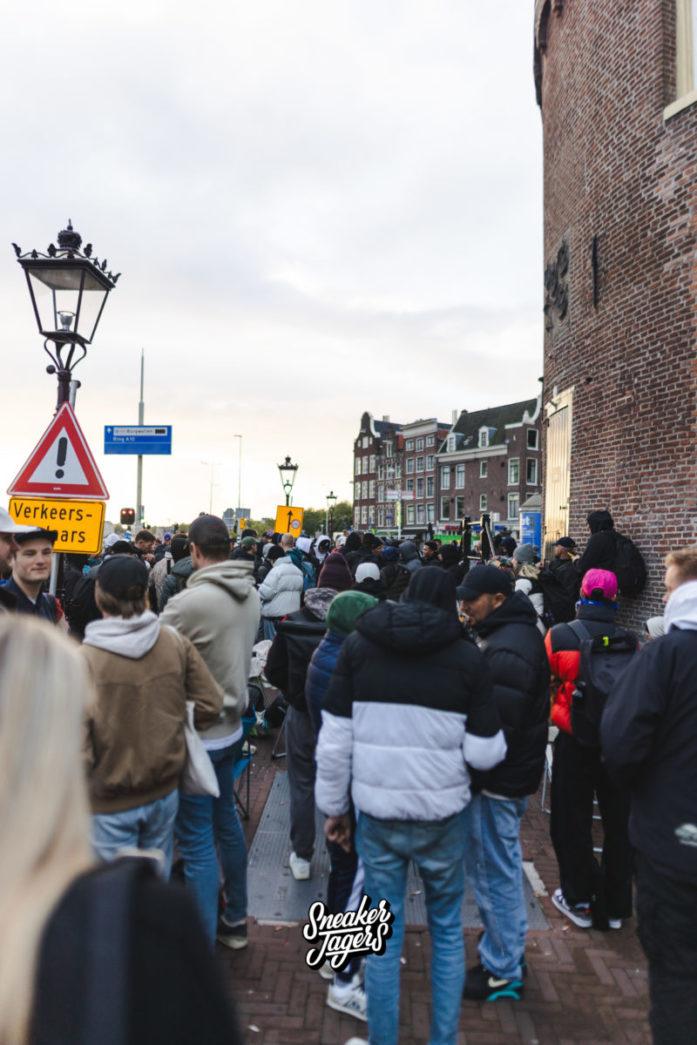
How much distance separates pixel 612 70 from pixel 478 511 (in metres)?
48.4

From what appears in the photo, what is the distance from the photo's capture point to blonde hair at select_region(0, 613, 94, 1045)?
914 millimetres

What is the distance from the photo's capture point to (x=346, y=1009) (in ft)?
10.4

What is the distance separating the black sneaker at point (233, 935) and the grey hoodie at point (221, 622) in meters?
0.96

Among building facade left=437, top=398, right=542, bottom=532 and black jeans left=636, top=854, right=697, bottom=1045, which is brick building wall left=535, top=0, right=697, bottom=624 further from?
building facade left=437, top=398, right=542, bottom=532

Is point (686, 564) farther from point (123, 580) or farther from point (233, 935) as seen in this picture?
point (233, 935)

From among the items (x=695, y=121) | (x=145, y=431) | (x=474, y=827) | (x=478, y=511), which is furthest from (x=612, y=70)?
(x=478, y=511)

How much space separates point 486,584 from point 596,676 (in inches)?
31.9

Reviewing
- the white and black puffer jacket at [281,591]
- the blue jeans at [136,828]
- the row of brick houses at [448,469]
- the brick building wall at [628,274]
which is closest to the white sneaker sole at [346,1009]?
the blue jeans at [136,828]

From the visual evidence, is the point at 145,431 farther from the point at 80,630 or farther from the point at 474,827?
the point at 474,827

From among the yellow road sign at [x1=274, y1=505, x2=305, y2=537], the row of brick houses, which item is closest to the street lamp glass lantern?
the yellow road sign at [x1=274, y1=505, x2=305, y2=537]

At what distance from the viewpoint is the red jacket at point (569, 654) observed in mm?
3971

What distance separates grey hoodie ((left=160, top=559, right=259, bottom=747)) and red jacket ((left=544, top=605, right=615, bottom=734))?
1723 mm

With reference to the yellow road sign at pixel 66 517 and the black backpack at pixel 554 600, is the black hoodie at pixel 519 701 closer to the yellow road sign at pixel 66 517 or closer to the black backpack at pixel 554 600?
the yellow road sign at pixel 66 517

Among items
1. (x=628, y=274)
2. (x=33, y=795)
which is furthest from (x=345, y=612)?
(x=628, y=274)
